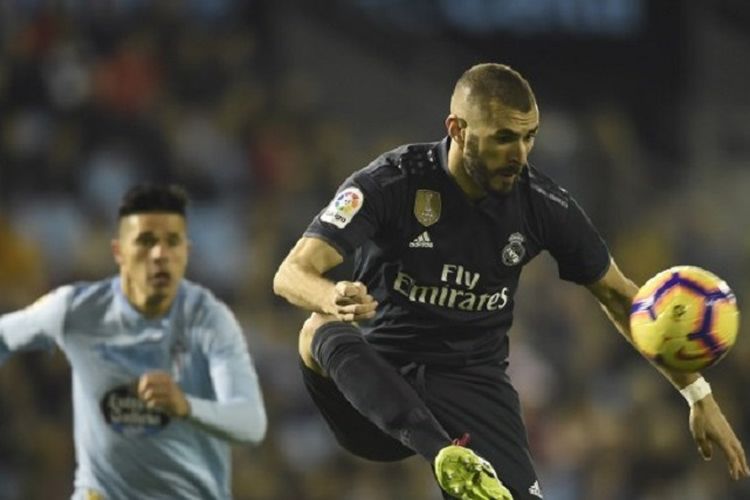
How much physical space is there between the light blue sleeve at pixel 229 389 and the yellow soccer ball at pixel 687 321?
1.67 metres

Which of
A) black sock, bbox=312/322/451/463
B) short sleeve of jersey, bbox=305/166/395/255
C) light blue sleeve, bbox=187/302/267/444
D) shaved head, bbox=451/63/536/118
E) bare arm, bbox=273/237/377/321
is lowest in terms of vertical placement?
light blue sleeve, bbox=187/302/267/444

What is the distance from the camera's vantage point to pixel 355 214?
17.4ft

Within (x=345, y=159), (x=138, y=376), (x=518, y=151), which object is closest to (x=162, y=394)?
(x=138, y=376)

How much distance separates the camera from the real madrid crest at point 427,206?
548 centimetres

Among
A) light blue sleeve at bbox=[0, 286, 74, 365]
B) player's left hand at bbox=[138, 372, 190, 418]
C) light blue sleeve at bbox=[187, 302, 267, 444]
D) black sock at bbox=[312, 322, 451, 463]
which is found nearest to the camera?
black sock at bbox=[312, 322, 451, 463]

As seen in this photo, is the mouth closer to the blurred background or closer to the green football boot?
the green football boot

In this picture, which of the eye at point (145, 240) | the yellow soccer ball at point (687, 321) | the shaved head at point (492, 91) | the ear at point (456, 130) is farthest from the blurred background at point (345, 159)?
the yellow soccer ball at point (687, 321)

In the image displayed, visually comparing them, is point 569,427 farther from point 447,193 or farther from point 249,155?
point 447,193

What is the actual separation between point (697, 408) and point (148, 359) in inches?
87.9

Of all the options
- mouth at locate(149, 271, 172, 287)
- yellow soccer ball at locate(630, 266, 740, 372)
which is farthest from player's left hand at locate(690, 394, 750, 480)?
mouth at locate(149, 271, 172, 287)

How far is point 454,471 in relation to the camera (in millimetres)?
4820

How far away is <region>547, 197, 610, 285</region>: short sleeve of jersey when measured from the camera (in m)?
5.67

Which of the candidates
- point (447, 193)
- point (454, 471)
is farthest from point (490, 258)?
point (454, 471)

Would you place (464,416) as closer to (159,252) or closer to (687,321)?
(687,321)
